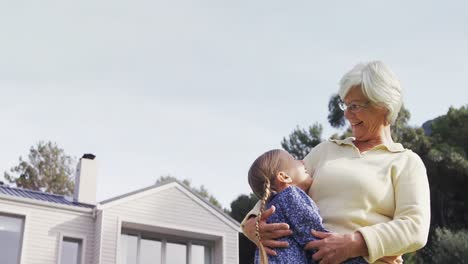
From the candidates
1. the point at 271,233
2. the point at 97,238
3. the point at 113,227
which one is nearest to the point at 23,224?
the point at 97,238

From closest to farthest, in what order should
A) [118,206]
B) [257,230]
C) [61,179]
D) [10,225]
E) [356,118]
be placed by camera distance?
[257,230] < [356,118] < [10,225] < [118,206] < [61,179]

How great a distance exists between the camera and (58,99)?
95.5 feet

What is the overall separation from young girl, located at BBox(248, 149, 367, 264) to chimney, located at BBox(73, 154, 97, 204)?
53.2 ft

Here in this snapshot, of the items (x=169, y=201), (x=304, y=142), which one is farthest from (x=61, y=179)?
(x=169, y=201)

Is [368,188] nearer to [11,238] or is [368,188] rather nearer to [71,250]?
[11,238]

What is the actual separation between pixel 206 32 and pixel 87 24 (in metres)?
2.97

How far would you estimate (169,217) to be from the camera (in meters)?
17.6

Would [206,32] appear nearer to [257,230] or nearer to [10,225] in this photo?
[10,225]

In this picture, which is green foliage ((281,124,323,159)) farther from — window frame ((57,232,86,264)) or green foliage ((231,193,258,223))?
window frame ((57,232,86,264))

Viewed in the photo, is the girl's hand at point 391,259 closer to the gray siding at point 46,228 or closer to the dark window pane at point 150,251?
Answer: the gray siding at point 46,228

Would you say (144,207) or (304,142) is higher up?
(304,142)

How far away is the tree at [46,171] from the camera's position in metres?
32.4

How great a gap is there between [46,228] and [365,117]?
1447cm

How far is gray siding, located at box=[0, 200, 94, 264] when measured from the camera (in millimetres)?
15938
